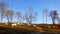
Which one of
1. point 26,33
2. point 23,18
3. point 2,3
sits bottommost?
point 26,33

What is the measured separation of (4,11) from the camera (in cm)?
6425

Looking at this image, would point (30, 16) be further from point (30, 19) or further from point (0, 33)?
point (0, 33)

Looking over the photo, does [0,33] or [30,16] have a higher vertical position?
[30,16]

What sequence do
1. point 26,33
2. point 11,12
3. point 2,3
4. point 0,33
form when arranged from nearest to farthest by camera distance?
point 0,33 → point 26,33 → point 2,3 → point 11,12

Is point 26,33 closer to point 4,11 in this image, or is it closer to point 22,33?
point 22,33

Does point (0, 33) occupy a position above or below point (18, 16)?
below

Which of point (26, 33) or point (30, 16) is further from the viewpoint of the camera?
point (30, 16)

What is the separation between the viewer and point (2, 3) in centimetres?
6212

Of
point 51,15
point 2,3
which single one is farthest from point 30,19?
point 2,3

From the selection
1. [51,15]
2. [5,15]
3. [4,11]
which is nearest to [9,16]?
[5,15]

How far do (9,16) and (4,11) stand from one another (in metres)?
7.16

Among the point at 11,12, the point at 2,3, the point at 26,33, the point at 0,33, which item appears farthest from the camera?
the point at 11,12

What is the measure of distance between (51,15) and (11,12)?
21425mm

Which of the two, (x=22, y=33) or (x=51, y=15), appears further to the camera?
(x=51, y=15)
